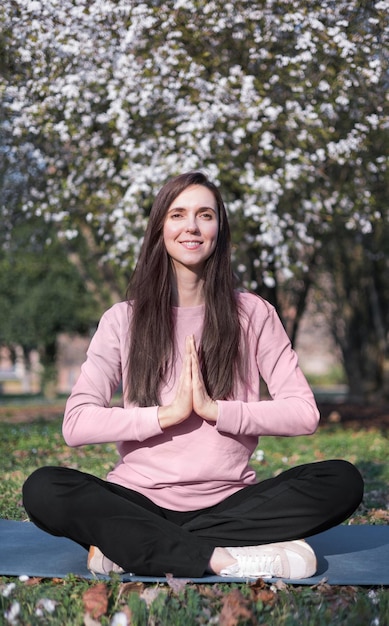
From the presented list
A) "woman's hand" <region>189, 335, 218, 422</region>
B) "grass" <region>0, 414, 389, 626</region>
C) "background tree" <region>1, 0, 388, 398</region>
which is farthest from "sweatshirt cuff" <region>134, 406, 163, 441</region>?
"background tree" <region>1, 0, 388, 398</region>

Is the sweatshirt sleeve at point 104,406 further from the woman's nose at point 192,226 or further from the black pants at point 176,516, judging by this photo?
the woman's nose at point 192,226

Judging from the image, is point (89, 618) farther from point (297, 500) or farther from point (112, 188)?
Answer: point (112, 188)

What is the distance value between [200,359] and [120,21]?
5.34m

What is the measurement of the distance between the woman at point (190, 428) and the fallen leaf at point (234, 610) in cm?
38

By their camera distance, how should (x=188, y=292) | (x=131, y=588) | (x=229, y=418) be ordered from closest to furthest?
1. (x=131, y=588)
2. (x=229, y=418)
3. (x=188, y=292)

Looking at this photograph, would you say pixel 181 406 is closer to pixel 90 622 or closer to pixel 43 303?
pixel 90 622

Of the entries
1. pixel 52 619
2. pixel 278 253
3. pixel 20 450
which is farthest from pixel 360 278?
pixel 52 619

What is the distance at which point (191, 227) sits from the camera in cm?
397

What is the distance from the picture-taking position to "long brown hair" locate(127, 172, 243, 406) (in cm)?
394

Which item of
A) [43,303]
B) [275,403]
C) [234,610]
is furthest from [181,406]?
[43,303]

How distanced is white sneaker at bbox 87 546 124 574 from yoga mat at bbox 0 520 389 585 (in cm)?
3

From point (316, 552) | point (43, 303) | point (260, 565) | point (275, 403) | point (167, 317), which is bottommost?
point (43, 303)

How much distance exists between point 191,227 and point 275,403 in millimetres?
837

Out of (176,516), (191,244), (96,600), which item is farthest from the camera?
(191,244)
